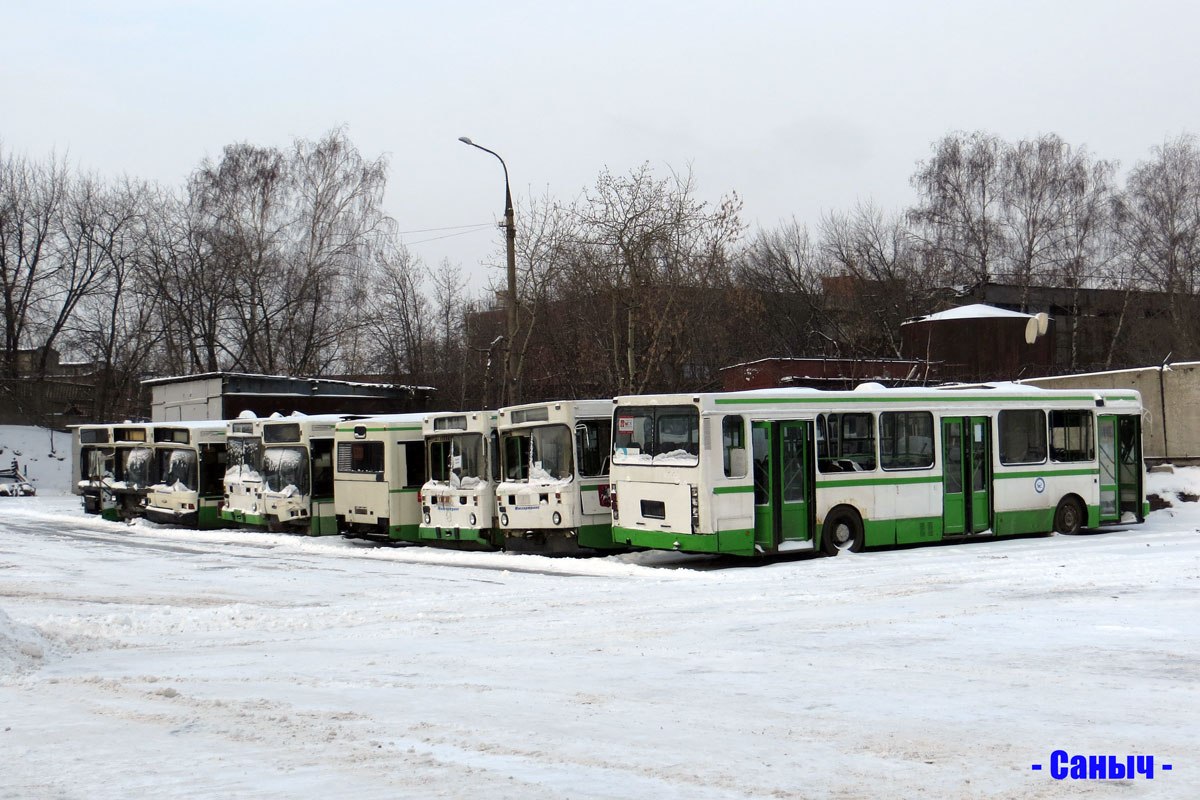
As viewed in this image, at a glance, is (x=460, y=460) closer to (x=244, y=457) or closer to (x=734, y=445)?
(x=734, y=445)

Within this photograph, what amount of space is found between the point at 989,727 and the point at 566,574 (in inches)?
434

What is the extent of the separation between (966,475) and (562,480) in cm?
722

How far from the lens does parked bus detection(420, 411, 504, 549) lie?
22.1m

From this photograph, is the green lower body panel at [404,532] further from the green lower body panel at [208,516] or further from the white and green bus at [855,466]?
the green lower body panel at [208,516]

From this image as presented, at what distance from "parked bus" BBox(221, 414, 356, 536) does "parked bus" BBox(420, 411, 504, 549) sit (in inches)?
148

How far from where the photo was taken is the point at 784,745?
6.99 meters

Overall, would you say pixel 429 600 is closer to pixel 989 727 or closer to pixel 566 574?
pixel 566 574

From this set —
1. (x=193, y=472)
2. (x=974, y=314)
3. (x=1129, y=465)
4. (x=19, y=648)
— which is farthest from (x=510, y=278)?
(x=974, y=314)

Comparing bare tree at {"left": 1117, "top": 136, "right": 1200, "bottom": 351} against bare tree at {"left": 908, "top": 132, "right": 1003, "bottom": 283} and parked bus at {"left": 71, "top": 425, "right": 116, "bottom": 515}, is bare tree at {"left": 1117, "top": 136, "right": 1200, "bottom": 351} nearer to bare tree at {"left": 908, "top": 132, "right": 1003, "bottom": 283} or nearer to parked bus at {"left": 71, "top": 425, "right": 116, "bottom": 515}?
bare tree at {"left": 908, "top": 132, "right": 1003, "bottom": 283}

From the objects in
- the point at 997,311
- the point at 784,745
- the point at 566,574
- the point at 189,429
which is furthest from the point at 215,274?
the point at 784,745

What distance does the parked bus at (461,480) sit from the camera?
869 inches

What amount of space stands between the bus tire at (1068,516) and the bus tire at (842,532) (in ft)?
17.0

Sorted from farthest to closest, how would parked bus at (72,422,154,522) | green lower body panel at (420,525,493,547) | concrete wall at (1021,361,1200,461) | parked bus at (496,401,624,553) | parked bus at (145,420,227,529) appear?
parked bus at (72,422,154,522)
parked bus at (145,420,227,529)
concrete wall at (1021,361,1200,461)
green lower body panel at (420,525,493,547)
parked bus at (496,401,624,553)

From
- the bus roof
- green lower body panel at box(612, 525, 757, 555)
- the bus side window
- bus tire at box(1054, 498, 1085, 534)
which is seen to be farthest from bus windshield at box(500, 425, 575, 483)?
bus tire at box(1054, 498, 1085, 534)
